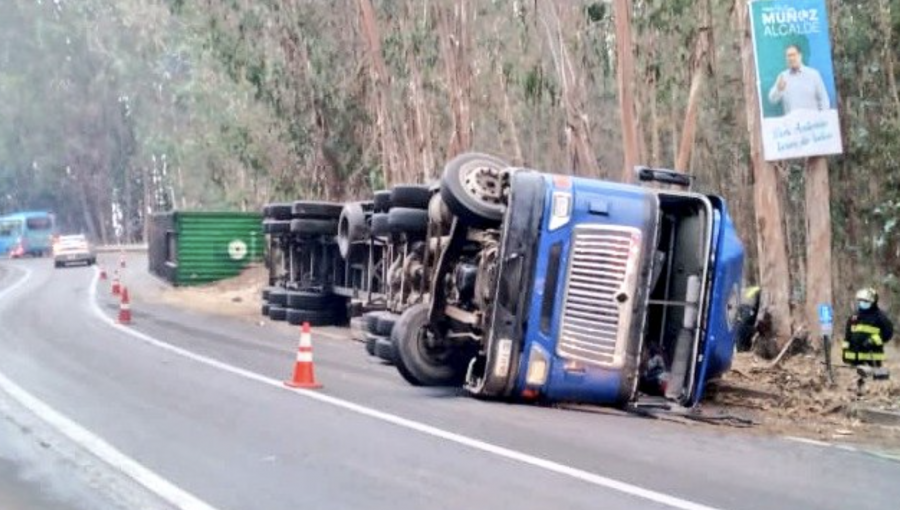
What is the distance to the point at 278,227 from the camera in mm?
26891

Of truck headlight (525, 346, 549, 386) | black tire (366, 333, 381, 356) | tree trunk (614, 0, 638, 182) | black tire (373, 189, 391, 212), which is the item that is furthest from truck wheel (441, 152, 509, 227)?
tree trunk (614, 0, 638, 182)

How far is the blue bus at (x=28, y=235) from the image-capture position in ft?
275

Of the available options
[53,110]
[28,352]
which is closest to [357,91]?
[28,352]

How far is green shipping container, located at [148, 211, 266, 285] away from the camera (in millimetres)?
39500

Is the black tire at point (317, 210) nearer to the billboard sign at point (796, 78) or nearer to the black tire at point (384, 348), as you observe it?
the black tire at point (384, 348)

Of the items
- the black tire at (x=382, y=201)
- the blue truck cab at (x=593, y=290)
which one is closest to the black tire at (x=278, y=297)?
the black tire at (x=382, y=201)

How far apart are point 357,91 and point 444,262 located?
2714 cm

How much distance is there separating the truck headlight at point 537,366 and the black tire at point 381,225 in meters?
3.82

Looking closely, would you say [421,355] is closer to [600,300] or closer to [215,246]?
[600,300]

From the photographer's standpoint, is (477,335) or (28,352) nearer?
(477,335)

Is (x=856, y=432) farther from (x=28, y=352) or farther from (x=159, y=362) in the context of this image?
(x=28, y=352)

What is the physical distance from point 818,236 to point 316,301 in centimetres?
1062

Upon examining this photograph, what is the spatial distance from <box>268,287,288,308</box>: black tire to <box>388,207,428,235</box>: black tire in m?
11.4

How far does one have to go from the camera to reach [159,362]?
59.5ft
